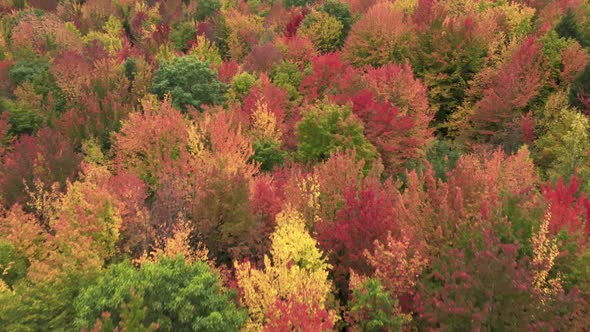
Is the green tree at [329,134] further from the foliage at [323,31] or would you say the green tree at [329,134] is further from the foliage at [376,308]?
the foliage at [323,31]

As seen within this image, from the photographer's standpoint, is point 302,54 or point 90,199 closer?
point 90,199

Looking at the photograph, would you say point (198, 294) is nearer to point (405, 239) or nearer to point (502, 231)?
point (405, 239)

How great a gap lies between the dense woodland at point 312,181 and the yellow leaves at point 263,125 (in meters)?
0.19

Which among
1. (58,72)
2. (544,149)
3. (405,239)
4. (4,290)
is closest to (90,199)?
(4,290)

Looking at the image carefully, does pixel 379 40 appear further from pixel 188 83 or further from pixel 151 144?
pixel 151 144

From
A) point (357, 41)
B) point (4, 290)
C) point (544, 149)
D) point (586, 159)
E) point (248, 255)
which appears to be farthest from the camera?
point (357, 41)

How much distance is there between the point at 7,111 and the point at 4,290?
27.1 metres

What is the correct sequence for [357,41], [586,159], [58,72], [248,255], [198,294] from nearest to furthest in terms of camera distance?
[198,294]
[248,255]
[586,159]
[58,72]
[357,41]

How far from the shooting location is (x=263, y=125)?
39.3 meters

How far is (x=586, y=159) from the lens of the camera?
37.3 metres

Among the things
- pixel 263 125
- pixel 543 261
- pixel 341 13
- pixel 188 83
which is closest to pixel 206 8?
pixel 341 13

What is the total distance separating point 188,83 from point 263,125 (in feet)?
33.6

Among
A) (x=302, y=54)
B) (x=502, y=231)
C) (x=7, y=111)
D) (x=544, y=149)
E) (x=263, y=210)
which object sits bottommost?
(x=7, y=111)

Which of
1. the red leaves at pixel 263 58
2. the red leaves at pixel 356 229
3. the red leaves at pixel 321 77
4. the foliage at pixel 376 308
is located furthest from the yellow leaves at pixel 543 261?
the red leaves at pixel 263 58
